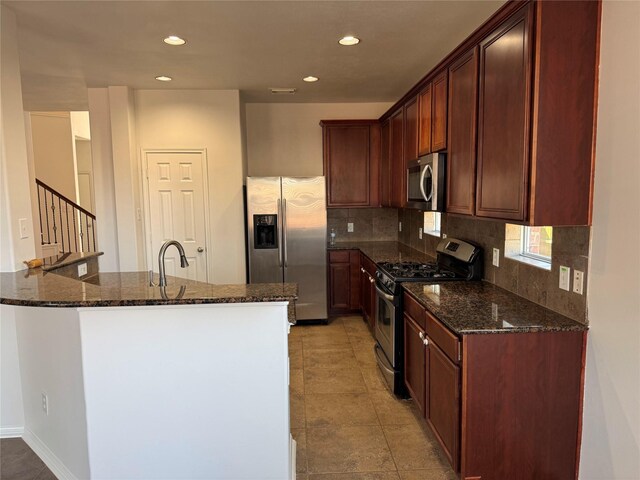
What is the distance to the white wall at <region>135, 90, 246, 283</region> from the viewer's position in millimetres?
4469

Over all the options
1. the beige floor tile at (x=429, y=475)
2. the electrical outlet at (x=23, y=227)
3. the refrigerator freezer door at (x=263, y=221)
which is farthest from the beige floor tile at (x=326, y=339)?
the electrical outlet at (x=23, y=227)

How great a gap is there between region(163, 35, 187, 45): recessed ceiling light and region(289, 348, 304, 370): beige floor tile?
2.74 meters

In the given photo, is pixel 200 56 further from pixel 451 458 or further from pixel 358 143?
pixel 451 458

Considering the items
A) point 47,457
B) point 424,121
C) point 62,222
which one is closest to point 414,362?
point 424,121

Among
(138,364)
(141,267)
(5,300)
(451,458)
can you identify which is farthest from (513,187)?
(141,267)

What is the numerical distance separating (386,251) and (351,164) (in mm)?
1190

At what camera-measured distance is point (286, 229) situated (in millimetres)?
4551

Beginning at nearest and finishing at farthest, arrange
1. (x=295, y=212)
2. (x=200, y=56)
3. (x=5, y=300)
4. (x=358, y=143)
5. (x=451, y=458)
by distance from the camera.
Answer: (x=5, y=300), (x=451, y=458), (x=200, y=56), (x=295, y=212), (x=358, y=143)

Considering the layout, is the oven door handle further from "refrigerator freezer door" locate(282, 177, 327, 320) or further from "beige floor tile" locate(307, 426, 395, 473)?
"refrigerator freezer door" locate(282, 177, 327, 320)

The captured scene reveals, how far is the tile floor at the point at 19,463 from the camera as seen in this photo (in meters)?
2.22

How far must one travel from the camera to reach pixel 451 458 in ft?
6.82

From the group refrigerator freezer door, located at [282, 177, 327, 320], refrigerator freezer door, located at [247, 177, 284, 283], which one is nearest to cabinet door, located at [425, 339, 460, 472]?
refrigerator freezer door, located at [282, 177, 327, 320]

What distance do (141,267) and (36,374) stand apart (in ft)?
7.61

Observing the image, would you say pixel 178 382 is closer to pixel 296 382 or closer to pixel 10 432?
pixel 10 432
